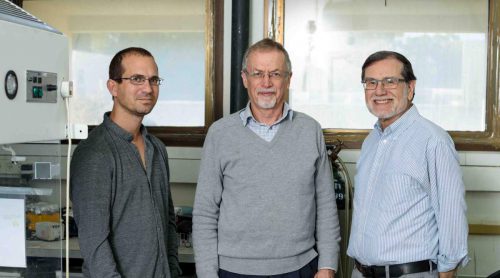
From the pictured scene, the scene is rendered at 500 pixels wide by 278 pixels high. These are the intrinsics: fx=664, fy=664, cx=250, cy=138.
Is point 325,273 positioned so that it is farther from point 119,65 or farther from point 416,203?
point 119,65

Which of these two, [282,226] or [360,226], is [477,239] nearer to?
[360,226]

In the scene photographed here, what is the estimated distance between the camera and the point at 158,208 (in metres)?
2.40

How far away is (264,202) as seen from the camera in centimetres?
242

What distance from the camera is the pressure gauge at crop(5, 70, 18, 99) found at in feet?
5.41

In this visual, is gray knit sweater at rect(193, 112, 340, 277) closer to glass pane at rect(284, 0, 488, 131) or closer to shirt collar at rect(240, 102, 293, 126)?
shirt collar at rect(240, 102, 293, 126)

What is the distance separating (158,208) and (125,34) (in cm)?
172

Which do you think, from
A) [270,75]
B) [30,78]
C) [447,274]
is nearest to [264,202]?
[270,75]

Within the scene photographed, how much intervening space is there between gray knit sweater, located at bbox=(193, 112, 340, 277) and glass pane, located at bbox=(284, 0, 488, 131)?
1162 mm

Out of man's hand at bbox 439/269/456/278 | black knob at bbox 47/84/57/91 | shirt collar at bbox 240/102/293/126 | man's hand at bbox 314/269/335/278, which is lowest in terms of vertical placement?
man's hand at bbox 314/269/335/278

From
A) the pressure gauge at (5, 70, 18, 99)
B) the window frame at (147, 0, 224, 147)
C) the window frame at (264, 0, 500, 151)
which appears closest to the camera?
the pressure gauge at (5, 70, 18, 99)

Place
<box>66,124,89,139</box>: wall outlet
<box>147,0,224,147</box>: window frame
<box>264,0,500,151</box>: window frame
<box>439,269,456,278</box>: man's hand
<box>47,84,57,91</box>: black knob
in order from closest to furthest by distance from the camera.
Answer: <box>47,84,57,91</box>: black knob, <box>66,124,89,139</box>: wall outlet, <box>439,269,456,278</box>: man's hand, <box>264,0,500,151</box>: window frame, <box>147,0,224,147</box>: window frame

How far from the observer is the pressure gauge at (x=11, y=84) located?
165cm

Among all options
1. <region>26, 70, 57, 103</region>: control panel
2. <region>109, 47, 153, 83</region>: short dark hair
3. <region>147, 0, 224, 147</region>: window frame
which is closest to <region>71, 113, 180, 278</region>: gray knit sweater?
<region>109, 47, 153, 83</region>: short dark hair

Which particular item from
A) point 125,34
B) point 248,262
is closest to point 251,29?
point 125,34
